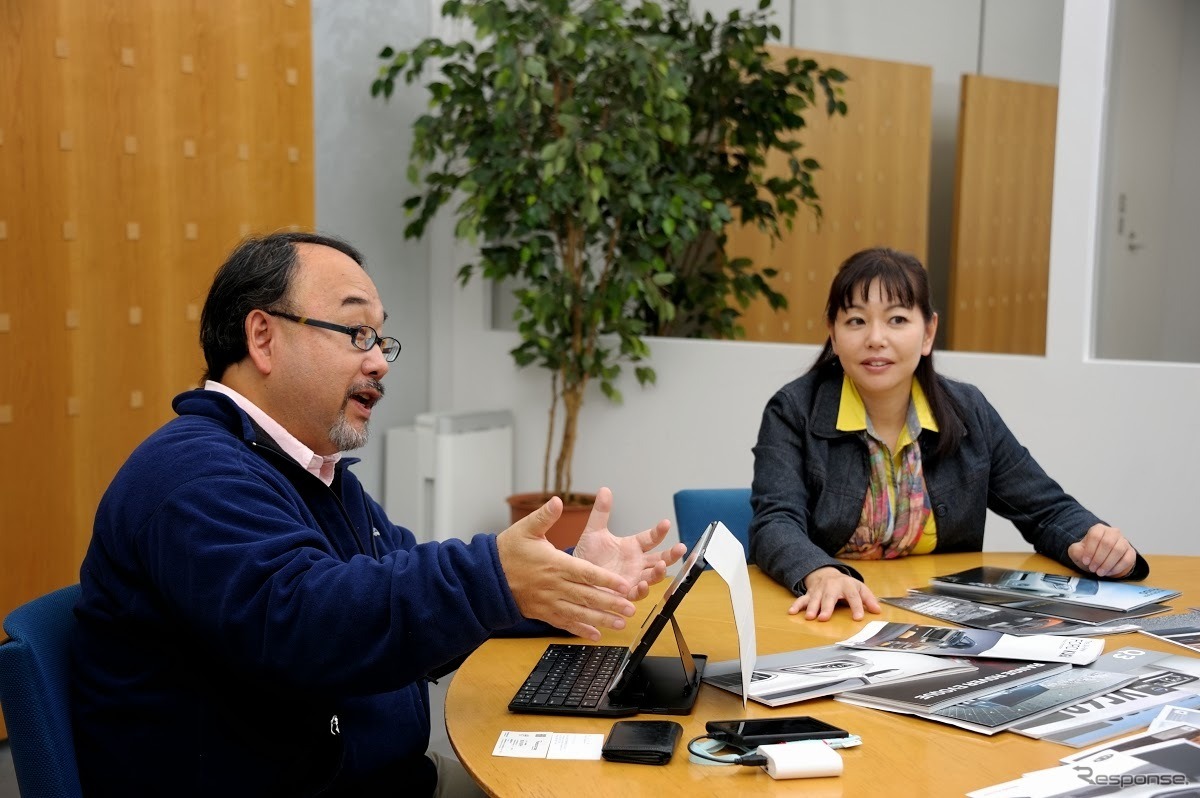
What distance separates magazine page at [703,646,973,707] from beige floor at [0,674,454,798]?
3.87 feet

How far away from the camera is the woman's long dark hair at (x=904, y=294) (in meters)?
2.46

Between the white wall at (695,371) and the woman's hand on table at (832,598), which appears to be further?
the white wall at (695,371)

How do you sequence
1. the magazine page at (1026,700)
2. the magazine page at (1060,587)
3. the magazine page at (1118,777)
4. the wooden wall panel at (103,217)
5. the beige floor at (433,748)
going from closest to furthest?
the magazine page at (1118,777) → the magazine page at (1026,700) → the magazine page at (1060,587) → the beige floor at (433,748) → the wooden wall panel at (103,217)

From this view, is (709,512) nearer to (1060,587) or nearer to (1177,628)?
(1060,587)

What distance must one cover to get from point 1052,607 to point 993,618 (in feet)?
0.50

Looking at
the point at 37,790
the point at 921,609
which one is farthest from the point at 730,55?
the point at 37,790

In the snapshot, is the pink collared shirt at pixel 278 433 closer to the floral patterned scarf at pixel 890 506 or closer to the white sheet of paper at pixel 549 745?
the white sheet of paper at pixel 549 745

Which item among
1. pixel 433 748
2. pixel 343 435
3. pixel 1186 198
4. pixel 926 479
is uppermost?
pixel 1186 198

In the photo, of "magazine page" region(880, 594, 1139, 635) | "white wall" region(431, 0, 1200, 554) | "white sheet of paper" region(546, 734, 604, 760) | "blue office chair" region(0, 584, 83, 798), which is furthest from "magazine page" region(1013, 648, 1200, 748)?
"white wall" region(431, 0, 1200, 554)

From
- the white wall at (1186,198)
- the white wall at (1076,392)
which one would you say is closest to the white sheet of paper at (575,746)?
the white wall at (1076,392)

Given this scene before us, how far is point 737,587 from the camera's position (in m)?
1.52

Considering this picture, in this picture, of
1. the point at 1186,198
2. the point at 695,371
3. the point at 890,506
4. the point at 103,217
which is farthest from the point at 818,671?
the point at 695,371

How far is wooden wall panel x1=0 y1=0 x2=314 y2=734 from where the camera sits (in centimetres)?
320

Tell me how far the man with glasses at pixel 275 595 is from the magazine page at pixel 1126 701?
0.54m
